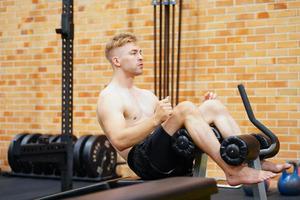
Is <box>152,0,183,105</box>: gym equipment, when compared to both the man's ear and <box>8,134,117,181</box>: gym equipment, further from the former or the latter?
the man's ear

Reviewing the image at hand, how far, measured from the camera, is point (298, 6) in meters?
4.27

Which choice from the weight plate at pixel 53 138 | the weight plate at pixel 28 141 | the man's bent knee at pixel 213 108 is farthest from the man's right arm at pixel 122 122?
the weight plate at pixel 28 141

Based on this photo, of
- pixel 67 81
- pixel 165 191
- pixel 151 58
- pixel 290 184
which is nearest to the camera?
pixel 165 191

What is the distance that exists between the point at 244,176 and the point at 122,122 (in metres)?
0.64

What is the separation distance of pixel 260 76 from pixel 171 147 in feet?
6.68

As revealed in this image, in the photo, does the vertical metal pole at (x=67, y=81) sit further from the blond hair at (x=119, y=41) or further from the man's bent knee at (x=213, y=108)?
the man's bent knee at (x=213, y=108)

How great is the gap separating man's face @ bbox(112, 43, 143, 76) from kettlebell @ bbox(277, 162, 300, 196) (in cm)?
147

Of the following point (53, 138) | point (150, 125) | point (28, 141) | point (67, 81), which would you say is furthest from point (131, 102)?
point (28, 141)

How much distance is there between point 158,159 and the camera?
8.42 feet

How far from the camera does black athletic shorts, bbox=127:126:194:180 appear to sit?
2545mm

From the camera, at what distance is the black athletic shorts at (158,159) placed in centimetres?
254

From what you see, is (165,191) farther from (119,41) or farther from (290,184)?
(290,184)

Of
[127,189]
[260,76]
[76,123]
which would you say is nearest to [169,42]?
[260,76]

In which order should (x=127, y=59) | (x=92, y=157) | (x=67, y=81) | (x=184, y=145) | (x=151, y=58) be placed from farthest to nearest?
(x=151, y=58), (x=92, y=157), (x=67, y=81), (x=127, y=59), (x=184, y=145)
